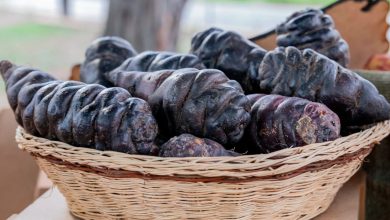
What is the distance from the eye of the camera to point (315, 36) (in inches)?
51.5

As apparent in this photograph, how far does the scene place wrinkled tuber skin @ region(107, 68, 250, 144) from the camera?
995 millimetres

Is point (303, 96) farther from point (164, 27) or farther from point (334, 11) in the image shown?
point (164, 27)

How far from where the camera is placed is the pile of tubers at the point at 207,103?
986mm

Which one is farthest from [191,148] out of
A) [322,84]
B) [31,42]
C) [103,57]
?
[31,42]

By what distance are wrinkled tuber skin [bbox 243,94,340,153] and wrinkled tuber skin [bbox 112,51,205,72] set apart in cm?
23

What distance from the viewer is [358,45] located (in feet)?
5.71

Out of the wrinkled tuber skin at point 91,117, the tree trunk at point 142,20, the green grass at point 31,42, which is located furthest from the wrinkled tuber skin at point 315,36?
the green grass at point 31,42

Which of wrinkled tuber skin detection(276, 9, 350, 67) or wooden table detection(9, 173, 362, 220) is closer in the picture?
wooden table detection(9, 173, 362, 220)

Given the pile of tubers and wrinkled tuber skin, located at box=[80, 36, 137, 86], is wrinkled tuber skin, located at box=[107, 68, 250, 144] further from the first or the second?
wrinkled tuber skin, located at box=[80, 36, 137, 86]

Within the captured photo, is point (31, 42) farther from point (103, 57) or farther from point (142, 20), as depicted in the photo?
point (103, 57)

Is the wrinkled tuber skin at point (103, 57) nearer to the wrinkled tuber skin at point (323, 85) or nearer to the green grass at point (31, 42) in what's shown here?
the wrinkled tuber skin at point (323, 85)

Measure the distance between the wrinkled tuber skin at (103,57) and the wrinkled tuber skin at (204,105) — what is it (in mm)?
309

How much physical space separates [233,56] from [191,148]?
32 cm

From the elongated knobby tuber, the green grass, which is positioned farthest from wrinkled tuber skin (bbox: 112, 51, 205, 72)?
the green grass
